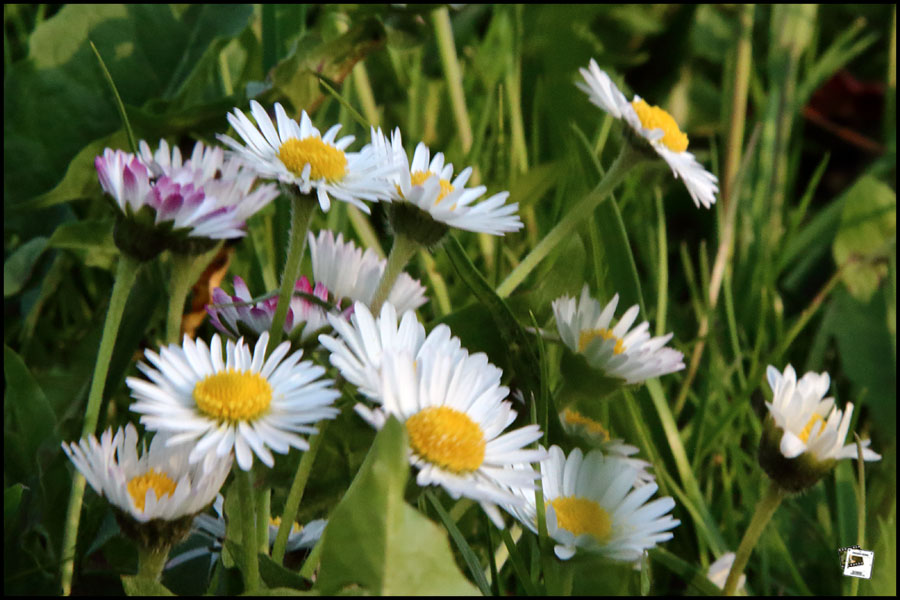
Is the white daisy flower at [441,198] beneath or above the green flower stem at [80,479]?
above

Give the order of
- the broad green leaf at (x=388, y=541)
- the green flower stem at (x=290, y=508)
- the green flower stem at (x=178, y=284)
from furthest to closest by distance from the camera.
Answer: the green flower stem at (x=178, y=284), the green flower stem at (x=290, y=508), the broad green leaf at (x=388, y=541)

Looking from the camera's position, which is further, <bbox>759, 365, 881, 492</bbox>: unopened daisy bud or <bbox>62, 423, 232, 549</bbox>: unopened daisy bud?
<bbox>759, 365, 881, 492</bbox>: unopened daisy bud

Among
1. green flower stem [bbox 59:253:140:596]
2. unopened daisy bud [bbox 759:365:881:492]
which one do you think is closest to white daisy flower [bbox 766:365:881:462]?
unopened daisy bud [bbox 759:365:881:492]

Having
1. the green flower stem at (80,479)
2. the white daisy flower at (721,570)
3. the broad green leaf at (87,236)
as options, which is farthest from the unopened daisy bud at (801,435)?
the broad green leaf at (87,236)

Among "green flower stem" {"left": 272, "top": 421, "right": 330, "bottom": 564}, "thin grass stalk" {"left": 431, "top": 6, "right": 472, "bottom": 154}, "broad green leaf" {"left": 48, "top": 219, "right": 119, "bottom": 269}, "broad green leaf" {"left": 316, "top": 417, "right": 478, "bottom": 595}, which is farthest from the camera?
"thin grass stalk" {"left": 431, "top": 6, "right": 472, "bottom": 154}

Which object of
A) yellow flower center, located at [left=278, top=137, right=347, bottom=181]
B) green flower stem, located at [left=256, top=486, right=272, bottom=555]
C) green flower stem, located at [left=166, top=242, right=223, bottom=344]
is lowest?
green flower stem, located at [left=256, top=486, right=272, bottom=555]

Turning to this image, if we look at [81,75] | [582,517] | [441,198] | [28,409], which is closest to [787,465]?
[582,517]

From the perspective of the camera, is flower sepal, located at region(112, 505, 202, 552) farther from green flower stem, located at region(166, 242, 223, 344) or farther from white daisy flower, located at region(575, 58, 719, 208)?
white daisy flower, located at region(575, 58, 719, 208)
